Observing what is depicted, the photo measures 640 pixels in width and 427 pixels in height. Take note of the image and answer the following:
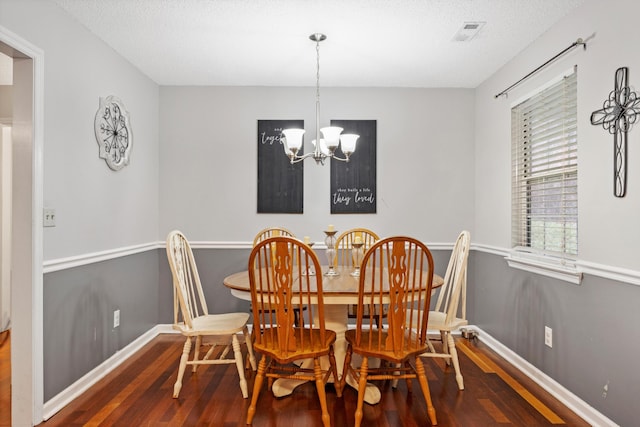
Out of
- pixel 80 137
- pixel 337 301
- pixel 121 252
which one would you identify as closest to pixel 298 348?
pixel 337 301

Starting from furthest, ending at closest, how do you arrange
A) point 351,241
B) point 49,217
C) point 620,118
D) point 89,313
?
1. point 351,241
2. point 89,313
3. point 49,217
4. point 620,118

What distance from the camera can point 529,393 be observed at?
8.61 feet

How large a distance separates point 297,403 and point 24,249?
1.74 metres

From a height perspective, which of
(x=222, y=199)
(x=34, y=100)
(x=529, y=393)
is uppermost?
(x=34, y=100)

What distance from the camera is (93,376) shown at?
110 inches

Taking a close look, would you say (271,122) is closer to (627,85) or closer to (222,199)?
(222,199)

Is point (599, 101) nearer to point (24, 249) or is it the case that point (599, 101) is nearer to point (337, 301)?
point (337, 301)

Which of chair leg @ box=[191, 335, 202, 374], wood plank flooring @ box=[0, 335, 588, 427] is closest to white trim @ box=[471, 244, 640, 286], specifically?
wood plank flooring @ box=[0, 335, 588, 427]

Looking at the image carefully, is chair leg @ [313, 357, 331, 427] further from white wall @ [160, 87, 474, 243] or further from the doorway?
white wall @ [160, 87, 474, 243]

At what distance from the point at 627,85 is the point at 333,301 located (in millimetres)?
1836

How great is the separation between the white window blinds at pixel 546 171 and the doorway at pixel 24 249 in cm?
311

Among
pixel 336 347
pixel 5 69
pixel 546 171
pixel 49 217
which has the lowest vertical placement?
pixel 336 347

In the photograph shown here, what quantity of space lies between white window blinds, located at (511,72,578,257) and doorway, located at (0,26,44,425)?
122 inches

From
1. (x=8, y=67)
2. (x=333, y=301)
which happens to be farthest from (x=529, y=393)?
(x=8, y=67)
